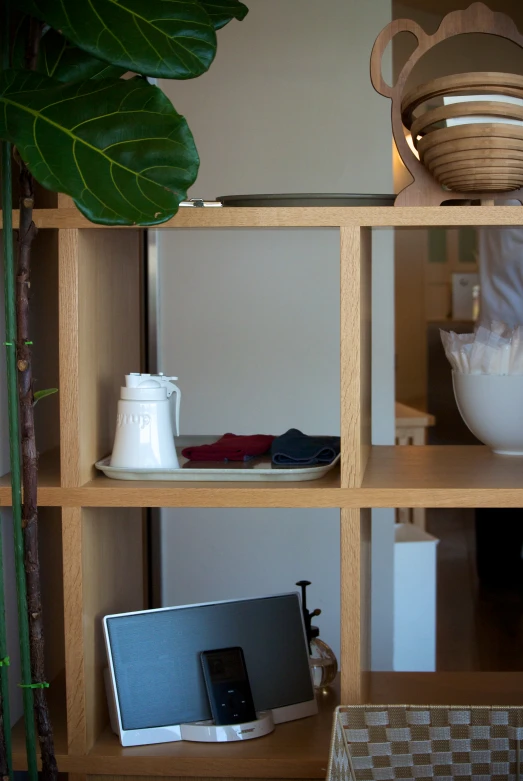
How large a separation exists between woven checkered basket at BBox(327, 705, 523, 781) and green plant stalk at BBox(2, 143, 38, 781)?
43cm

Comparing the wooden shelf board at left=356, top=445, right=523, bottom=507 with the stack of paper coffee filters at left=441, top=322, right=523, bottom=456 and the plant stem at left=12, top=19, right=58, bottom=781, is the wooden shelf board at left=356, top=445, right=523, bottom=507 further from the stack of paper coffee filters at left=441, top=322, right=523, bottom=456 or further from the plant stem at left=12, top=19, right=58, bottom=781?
the plant stem at left=12, top=19, right=58, bottom=781

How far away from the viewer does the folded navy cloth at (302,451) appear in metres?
1.34

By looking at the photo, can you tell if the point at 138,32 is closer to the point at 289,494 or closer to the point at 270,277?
the point at 289,494

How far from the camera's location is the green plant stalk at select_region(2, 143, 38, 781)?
3.66ft

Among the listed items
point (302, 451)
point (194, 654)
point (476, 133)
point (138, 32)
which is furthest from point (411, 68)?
point (194, 654)

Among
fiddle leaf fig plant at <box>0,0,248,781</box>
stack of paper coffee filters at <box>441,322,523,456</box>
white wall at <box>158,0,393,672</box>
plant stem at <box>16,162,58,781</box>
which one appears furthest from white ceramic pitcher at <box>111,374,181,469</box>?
white wall at <box>158,0,393,672</box>

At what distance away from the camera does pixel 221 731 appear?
131cm

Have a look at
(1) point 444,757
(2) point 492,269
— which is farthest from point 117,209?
(2) point 492,269

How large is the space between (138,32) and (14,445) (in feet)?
1.70

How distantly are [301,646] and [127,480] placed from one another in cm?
39

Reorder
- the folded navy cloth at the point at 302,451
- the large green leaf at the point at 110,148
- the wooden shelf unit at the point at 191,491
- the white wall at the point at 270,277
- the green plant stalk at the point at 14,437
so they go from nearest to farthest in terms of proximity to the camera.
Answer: the large green leaf at the point at 110,148
the green plant stalk at the point at 14,437
the wooden shelf unit at the point at 191,491
the folded navy cloth at the point at 302,451
the white wall at the point at 270,277

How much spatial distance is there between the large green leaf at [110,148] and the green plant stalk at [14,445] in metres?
0.16

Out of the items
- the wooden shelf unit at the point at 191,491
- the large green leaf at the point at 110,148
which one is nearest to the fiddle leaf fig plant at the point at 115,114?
the large green leaf at the point at 110,148

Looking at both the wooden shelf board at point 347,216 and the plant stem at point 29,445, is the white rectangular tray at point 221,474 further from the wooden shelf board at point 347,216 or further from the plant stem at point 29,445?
the wooden shelf board at point 347,216
